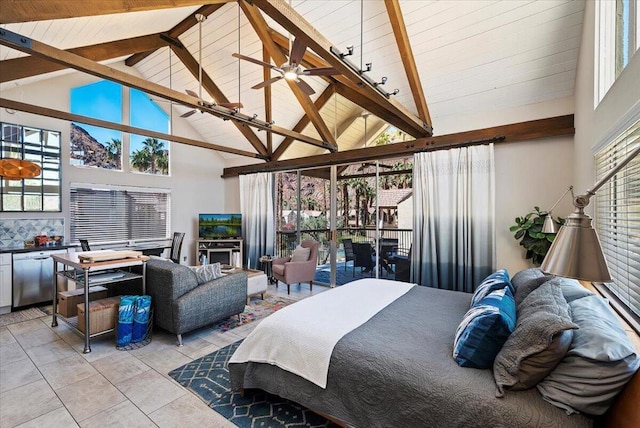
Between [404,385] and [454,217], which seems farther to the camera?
[454,217]

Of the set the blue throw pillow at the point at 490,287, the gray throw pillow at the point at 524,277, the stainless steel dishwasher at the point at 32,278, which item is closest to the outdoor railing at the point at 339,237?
the gray throw pillow at the point at 524,277

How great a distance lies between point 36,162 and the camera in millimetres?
4699

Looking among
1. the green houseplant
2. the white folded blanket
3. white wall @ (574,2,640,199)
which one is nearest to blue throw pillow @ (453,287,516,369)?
the white folded blanket

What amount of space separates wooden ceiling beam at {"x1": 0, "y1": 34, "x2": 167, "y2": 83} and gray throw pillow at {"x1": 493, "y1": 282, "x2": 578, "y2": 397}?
15.0ft

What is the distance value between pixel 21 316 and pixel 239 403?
3.80 meters

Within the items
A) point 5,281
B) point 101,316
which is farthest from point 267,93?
point 5,281

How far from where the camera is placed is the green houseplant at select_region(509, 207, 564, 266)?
354 cm

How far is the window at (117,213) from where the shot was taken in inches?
210

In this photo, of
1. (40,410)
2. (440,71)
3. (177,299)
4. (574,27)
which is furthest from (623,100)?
(40,410)

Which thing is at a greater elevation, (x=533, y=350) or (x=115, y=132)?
(x=115, y=132)

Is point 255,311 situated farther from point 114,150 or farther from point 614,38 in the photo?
point 614,38

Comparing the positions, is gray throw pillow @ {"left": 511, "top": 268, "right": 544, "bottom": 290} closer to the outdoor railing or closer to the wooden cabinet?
the outdoor railing

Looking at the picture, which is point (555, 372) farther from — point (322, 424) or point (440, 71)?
point (440, 71)

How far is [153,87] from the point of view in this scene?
10.8 ft
